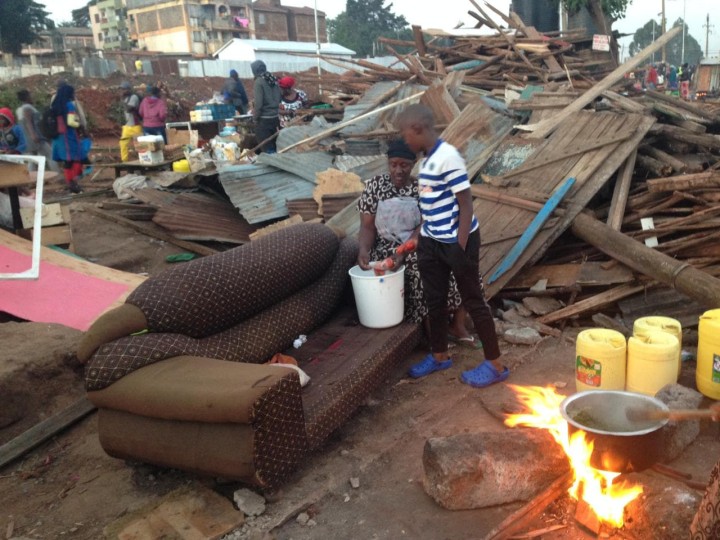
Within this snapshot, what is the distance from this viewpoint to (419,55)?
45.9 feet

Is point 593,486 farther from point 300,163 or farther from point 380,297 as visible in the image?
point 300,163

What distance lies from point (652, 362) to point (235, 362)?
265 centimetres

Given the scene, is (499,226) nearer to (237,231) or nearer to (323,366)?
(323,366)

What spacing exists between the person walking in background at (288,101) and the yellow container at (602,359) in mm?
9380

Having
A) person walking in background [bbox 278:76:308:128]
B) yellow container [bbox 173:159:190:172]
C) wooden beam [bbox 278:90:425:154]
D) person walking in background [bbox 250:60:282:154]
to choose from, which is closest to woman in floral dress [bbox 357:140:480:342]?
wooden beam [bbox 278:90:425:154]

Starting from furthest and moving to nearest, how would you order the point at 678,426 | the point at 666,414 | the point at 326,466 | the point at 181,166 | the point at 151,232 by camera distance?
the point at 181,166 < the point at 151,232 < the point at 326,466 < the point at 678,426 < the point at 666,414

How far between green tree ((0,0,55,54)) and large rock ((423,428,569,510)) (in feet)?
160

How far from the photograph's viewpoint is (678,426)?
3.44m

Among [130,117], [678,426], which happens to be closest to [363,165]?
[678,426]

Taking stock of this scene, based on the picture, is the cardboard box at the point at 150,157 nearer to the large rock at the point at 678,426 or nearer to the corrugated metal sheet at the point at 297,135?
the corrugated metal sheet at the point at 297,135

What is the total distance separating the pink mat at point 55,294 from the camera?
5.38 metres

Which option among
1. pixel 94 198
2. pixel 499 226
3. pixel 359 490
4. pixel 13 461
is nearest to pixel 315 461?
pixel 359 490

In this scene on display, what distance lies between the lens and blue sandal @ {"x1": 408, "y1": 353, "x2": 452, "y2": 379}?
4.90 meters

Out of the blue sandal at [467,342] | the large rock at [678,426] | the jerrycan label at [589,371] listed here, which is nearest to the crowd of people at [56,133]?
the blue sandal at [467,342]
